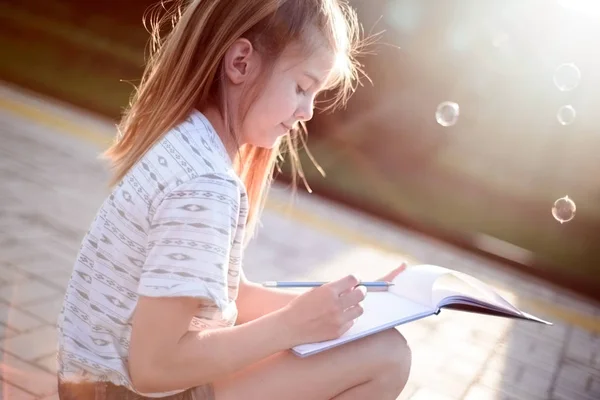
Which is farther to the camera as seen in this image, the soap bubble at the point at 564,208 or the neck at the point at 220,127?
the soap bubble at the point at 564,208

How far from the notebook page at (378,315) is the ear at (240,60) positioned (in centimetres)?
56

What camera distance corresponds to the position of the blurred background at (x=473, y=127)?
5.93m

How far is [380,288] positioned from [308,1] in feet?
2.59

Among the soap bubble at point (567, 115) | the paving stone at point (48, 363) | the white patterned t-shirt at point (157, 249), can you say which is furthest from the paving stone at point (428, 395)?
the soap bubble at point (567, 115)

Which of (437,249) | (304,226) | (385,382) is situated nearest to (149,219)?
(385,382)

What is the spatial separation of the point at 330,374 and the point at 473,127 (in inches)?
214

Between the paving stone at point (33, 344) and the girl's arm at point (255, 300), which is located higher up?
the girl's arm at point (255, 300)

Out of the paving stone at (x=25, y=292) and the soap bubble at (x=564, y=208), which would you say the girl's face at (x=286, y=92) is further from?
the soap bubble at (x=564, y=208)

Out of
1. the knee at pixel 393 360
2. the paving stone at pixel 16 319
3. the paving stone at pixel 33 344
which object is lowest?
the paving stone at pixel 33 344

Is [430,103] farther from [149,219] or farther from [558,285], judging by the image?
[149,219]

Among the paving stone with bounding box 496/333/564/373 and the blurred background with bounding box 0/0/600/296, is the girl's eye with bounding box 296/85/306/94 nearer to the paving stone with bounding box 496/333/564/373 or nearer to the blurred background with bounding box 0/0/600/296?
the paving stone with bounding box 496/333/564/373

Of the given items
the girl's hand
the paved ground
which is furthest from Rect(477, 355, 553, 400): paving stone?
the girl's hand

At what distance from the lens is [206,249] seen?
132cm

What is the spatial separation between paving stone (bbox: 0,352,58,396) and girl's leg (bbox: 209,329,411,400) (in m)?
1.05
